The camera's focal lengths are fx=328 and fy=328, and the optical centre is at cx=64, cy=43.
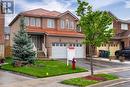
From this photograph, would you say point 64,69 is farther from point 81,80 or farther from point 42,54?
point 42,54

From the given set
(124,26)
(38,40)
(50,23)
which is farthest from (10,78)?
(124,26)

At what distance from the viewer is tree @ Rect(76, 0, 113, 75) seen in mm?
27281

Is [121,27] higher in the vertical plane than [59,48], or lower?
higher

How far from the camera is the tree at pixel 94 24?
27.3 metres

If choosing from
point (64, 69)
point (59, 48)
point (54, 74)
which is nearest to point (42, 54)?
point (59, 48)

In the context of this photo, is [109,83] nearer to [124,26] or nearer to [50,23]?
[50,23]

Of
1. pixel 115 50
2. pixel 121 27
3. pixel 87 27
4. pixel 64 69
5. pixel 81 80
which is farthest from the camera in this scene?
pixel 121 27

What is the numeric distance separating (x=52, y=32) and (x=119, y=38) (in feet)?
49.2

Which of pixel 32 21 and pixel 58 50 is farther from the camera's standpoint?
pixel 32 21

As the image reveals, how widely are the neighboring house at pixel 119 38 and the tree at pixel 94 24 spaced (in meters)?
25.8

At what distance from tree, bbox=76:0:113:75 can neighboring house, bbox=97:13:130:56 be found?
25.8m

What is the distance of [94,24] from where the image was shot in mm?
27359

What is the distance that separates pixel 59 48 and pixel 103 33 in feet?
65.5

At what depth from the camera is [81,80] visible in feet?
82.5
